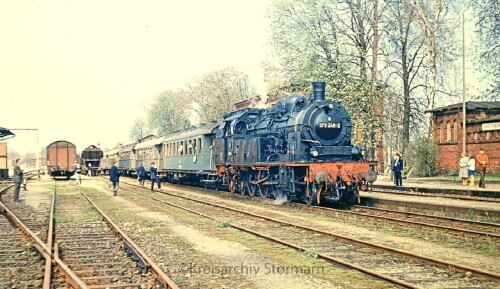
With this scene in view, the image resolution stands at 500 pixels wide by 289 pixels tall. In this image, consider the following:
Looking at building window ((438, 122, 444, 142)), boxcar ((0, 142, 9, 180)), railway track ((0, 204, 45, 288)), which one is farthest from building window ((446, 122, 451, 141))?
boxcar ((0, 142, 9, 180))

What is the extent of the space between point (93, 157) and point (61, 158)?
1378 centimetres

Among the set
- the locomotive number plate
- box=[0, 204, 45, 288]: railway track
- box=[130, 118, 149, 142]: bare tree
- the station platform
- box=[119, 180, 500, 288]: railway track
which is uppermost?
box=[130, 118, 149, 142]: bare tree

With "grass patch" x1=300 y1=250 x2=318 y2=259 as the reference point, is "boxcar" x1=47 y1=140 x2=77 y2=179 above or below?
above

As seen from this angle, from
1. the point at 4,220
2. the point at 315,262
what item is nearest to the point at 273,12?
the point at 4,220

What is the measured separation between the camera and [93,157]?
181 feet

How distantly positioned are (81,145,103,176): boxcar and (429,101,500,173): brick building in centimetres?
3459

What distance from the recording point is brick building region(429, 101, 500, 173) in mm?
29734

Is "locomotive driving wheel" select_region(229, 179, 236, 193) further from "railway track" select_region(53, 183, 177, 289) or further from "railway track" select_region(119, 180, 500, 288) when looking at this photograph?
"railway track" select_region(119, 180, 500, 288)

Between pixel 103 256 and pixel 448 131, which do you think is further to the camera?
pixel 448 131

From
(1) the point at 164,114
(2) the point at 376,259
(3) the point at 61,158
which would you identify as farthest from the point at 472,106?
(1) the point at 164,114

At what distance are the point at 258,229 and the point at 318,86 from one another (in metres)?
7.08

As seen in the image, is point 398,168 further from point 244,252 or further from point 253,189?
point 244,252

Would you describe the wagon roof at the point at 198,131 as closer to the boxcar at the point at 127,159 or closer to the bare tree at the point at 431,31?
the bare tree at the point at 431,31

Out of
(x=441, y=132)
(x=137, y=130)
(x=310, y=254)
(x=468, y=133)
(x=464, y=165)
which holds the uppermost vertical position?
(x=137, y=130)
